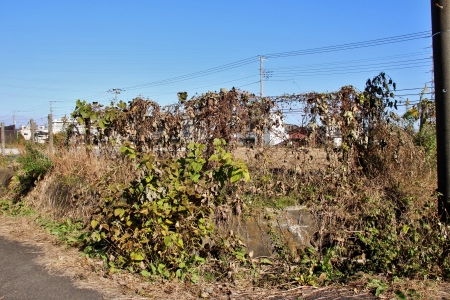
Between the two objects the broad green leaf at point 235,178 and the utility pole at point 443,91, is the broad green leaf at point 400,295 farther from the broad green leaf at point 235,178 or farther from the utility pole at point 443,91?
the broad green leaf at point 235,178

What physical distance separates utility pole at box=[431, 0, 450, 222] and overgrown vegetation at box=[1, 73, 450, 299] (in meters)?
0.23

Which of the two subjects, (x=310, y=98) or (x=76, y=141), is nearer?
(x=310, y=98)

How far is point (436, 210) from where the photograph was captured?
16.9ft

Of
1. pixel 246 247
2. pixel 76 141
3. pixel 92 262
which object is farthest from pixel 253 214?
pixel 76 141

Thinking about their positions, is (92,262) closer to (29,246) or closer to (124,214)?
(124,214)

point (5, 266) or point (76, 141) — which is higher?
point (76, 141)

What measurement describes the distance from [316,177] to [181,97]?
2.82m

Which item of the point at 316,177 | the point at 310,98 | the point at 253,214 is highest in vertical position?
the point at 310,98

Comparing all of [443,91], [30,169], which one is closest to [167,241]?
[443,91]

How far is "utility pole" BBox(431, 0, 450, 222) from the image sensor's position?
4984mm

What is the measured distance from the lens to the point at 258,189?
655cm

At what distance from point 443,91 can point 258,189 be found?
2863 mm

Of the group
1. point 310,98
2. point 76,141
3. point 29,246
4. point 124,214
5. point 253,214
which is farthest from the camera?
point 76,141

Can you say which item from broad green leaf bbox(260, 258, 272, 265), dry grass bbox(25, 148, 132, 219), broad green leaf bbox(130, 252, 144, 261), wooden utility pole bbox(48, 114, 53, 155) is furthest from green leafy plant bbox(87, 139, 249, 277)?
wooden utility pole bbox(48, 114, 53, 155)
